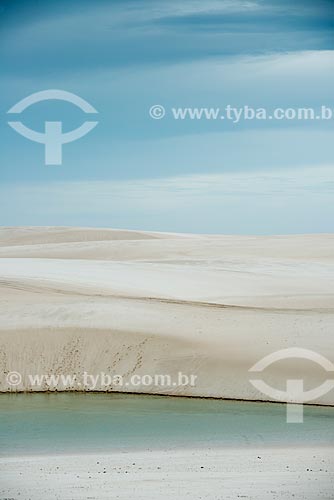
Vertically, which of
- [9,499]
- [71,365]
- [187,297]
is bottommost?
[9,499]

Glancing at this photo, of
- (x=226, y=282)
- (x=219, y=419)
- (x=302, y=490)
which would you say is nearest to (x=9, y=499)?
(x=302, y=490)

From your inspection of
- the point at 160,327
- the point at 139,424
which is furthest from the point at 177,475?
the point at 160,327

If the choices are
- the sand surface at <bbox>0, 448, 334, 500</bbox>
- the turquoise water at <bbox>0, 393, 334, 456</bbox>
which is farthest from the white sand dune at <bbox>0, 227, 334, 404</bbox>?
the sand surface at <bbox>0, 448, 334, 500</bbox>

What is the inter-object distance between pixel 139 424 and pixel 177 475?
2263 millimetres

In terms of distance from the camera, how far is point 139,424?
7957 millimetres

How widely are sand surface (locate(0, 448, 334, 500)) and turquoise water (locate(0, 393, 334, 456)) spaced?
0.50 metres

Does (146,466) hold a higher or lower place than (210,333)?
→ lower

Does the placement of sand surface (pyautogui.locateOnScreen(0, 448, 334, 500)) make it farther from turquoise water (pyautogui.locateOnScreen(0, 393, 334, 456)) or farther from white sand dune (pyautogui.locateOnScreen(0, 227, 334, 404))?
white sand dune (pyautogui.locateOnScreen(0, 227, 334, 404))

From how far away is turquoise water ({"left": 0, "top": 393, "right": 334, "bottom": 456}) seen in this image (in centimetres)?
→ 711

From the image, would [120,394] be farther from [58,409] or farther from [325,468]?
[325,468]

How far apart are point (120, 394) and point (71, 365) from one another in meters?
0.73

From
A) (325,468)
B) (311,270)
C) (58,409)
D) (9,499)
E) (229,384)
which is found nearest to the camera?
(9,499)

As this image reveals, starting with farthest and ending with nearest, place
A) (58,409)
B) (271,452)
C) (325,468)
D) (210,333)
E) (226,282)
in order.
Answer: (226,282) → (210,333) → (58,409) → (271,452) → (325,468)

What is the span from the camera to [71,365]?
32.4 feet
